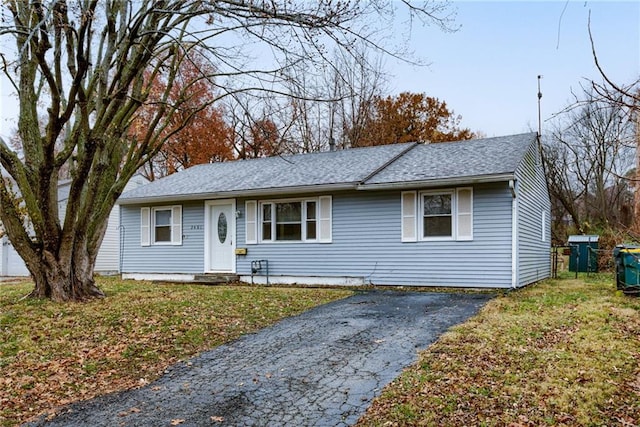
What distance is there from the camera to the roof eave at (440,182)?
33.5ft

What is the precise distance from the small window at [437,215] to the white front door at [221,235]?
5.53 m

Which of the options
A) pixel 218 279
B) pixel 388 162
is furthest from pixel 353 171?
pixel 218 279

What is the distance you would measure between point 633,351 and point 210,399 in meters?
4.47

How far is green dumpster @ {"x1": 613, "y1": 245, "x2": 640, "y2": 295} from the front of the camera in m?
9.56

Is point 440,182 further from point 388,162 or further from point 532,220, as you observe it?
point 532,220

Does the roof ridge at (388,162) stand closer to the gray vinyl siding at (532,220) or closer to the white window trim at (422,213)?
the white window trim at (422,213)

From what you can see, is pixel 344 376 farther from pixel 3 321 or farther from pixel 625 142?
pixel 3 321

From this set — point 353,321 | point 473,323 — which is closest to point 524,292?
point 473,323

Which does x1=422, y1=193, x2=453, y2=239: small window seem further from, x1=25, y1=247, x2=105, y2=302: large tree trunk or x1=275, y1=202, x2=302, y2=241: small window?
x1=25, y1=247, x2=105, y2=302: large tree trunk

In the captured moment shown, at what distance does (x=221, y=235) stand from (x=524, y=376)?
35.5ft

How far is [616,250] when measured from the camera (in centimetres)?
1027

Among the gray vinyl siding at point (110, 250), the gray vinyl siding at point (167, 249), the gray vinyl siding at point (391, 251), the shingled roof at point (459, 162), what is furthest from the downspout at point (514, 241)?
the gray vinyl siding at point (110, 250)

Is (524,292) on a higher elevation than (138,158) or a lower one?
lower

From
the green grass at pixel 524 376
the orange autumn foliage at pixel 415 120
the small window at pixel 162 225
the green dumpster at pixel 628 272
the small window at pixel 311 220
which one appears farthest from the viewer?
the orange autumn foliage at pixel 415 120
